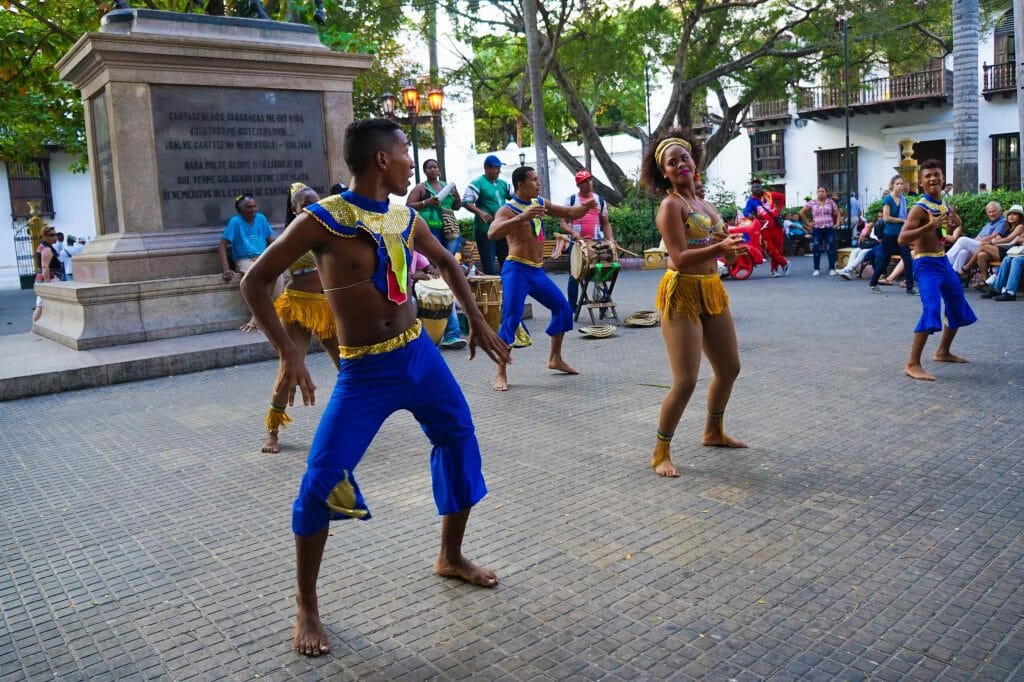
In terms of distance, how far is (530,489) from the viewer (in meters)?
4.94

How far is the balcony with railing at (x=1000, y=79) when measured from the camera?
95.3 ft

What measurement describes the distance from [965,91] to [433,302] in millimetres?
15003

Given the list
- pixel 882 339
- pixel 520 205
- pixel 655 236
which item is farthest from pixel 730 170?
pixel 520 205

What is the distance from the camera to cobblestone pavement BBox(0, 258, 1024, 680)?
315 cm

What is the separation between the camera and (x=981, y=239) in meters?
13.6

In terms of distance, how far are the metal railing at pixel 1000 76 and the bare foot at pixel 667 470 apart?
29486 millimetres

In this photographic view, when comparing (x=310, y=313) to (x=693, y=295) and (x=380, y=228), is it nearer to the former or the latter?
(x=693, y=295)

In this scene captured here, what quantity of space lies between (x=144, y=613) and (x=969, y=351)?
7.67m

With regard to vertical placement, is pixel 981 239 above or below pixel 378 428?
above

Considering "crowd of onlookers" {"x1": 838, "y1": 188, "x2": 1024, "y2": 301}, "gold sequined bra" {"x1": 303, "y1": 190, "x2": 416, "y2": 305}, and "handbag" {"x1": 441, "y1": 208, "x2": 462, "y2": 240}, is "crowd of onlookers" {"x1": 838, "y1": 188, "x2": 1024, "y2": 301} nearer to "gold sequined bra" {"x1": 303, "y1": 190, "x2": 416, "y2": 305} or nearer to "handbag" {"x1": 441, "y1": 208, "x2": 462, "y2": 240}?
"handbag" {"x1": 441, "y1": 208, "x2": 462, "y2": 240}

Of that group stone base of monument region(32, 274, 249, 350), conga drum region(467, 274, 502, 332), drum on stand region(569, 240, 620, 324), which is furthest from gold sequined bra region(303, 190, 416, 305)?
drum on stand region(569, 240, 620, 324)

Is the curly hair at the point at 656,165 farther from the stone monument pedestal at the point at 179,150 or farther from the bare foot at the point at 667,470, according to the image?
the stone monument pedestal at the point at 179,150

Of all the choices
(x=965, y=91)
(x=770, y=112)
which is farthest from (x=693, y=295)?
(x=770, y=112)

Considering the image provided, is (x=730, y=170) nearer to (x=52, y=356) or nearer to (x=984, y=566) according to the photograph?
(x=52, y=356)
